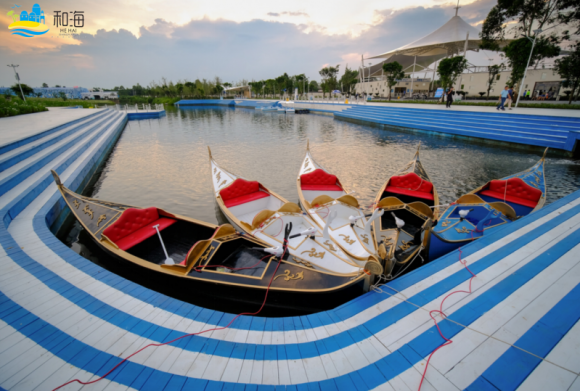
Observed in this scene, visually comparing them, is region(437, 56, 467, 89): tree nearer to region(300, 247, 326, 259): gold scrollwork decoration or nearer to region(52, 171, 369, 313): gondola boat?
region(300, 247, 326, 259): gold scrollwork decoration

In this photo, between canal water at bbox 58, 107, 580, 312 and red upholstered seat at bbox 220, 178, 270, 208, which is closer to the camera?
red upholstered seat at bbox 220, 178, 270, 208

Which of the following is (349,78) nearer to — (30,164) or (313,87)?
(313,87)

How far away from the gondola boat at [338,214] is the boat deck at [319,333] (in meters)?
1.08

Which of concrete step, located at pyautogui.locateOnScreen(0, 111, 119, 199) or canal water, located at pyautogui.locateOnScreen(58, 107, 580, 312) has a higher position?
concrete step, located at pyautogui.locateOnScreen(0, 111, 119, 199)

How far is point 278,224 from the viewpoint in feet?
16.9

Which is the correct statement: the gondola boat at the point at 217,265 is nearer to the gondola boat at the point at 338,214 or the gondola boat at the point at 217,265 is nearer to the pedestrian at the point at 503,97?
the gondola boat at the point at 338,214

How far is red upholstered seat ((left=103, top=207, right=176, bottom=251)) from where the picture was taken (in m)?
4.62

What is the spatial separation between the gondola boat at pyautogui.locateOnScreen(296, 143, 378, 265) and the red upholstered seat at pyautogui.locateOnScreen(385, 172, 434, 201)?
1542 millimetres

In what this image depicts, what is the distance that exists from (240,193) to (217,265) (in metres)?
3.16

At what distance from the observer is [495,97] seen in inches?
1225

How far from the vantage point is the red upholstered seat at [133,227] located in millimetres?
4625

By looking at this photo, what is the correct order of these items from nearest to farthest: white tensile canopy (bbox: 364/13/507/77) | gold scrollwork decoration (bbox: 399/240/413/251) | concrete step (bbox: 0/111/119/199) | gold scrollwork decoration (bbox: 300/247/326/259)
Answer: gold scrollwork decoration (bbox: 300/247/326/259), gold scrollwork decoration (bbox: 399/240/413/251), concrete step (bbox: 0/111/119/199), white tensile canopy (bbox: 364/13/507/77)

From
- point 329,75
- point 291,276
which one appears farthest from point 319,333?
point 329,75

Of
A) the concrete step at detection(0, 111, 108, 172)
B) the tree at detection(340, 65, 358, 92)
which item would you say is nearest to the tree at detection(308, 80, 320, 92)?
the tree at detection(340, 65, 358, 92)
